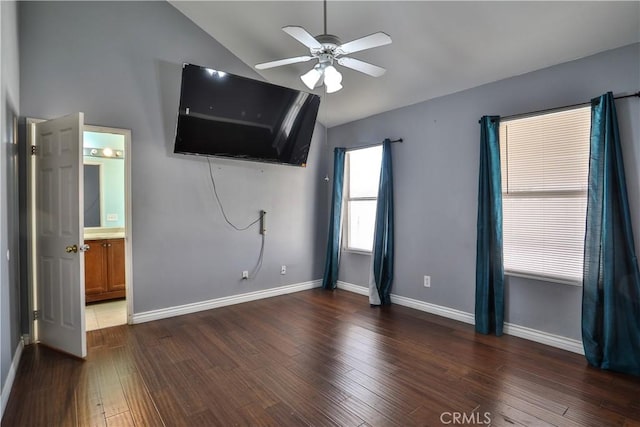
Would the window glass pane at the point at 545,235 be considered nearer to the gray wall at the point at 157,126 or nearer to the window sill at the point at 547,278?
the window sill at the point at 547,278

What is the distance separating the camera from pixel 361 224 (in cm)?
483

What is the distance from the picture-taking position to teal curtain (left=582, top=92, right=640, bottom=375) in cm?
248

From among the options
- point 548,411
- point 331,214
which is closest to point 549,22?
point 548,411

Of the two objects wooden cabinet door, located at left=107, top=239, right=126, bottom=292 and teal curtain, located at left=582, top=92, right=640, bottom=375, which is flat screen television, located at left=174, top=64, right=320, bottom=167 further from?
teal curtain, located at left=582, top=92, right=640, bottom=375

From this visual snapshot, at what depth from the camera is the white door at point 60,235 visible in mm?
2721

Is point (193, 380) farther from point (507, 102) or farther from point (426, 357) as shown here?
point (507, 102)

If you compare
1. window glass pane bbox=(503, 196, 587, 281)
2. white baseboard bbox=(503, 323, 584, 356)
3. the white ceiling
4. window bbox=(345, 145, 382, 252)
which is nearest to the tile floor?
window bbox=(345, 145, 382, 252)

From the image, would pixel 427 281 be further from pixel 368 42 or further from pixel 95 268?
pixel 95 268

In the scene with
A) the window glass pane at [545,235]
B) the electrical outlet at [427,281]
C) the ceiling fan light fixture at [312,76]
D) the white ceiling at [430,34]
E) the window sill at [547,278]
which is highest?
the white ceiling at [430,34]

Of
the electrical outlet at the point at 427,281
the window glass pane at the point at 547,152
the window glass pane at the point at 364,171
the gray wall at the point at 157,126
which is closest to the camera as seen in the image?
the window glass pane at the point at 547,152

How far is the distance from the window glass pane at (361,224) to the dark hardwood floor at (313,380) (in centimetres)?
151

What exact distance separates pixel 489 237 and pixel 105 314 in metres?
4.41

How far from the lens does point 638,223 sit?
2.53 metres

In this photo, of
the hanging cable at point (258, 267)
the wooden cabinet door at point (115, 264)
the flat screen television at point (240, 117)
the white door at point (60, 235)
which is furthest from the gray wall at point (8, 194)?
the hanging cable at point (258, 267)
